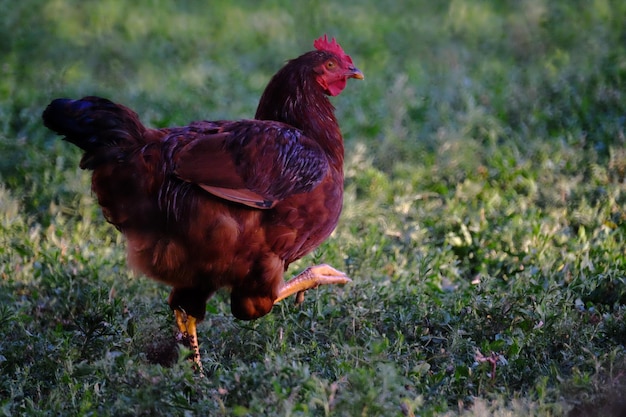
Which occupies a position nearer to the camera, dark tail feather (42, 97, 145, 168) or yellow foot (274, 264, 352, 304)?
dark tail feather (42, 97, 145, 168)

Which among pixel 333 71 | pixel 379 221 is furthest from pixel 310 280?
pixel 379 221

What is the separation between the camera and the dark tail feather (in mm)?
4637

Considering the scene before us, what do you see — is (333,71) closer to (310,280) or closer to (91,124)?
(310,280)

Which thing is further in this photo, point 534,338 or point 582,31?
point 582,31

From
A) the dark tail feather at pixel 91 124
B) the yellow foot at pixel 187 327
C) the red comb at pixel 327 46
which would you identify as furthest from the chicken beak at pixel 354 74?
the yellow foot at pixel 187 327

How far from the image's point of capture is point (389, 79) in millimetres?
9797

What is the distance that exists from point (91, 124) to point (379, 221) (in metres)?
2.85

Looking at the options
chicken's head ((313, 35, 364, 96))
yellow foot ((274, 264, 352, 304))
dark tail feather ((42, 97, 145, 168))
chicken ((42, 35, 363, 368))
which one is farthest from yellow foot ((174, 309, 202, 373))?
chicken's head ((313, 35, 364, 96))

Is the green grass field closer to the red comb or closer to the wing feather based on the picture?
the wing feather

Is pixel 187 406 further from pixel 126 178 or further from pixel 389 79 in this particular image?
pixel 389 79

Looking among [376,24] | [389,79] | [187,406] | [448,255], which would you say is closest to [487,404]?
[187,406]

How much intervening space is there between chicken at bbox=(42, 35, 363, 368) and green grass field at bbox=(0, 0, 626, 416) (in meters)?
0.36

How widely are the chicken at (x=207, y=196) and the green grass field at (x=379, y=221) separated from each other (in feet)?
1.19

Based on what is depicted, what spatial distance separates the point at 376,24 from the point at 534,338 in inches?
292
